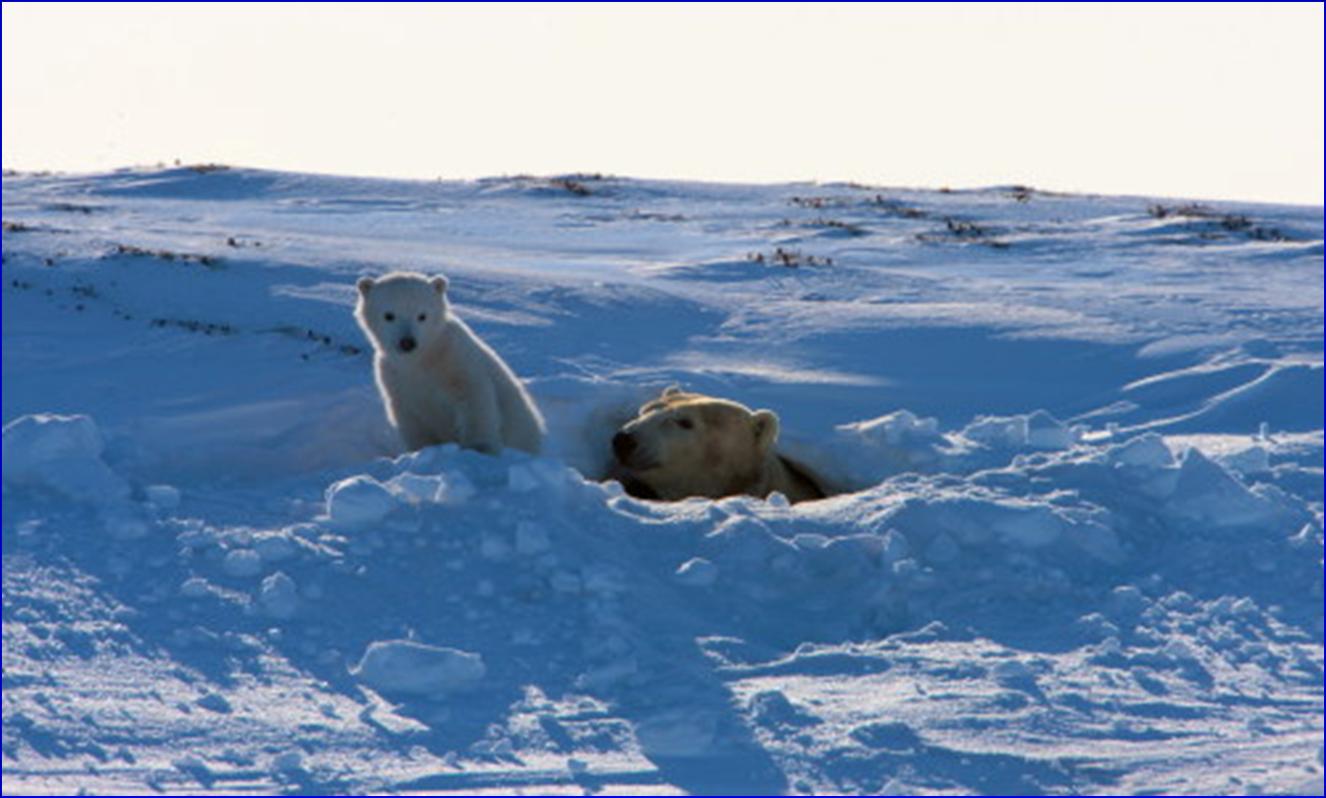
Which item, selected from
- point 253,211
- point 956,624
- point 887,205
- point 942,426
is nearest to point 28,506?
point 956,624

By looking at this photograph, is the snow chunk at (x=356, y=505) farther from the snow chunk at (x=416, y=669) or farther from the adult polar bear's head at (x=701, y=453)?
the adult polar bear's head at (x=701, y=453)

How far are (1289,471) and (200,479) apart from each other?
5033 millimetres

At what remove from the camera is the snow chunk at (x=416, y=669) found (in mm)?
6168

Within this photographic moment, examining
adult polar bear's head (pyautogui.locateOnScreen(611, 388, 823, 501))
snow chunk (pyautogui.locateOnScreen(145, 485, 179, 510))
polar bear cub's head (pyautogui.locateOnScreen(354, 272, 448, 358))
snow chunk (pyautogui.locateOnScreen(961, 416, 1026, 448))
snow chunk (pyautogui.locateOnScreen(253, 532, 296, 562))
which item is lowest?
adult polar bear's head (pyautogui.locateOnScreen(611, 388, 823, 501))

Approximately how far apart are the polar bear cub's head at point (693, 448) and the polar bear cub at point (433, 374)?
1.09m

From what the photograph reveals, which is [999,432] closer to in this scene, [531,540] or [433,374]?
[433,374]

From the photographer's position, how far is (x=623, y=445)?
10648 mm

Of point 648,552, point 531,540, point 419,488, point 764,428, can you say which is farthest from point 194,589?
point 764,428

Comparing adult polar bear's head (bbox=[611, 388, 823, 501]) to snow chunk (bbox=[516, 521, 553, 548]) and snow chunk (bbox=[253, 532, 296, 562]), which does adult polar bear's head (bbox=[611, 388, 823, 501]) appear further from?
snow chunk (bbox=[253, 532, 296, 562])

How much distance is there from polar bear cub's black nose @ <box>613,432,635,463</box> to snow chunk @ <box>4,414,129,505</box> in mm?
3316

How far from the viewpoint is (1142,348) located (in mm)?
12398

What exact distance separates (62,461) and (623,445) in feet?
11.6

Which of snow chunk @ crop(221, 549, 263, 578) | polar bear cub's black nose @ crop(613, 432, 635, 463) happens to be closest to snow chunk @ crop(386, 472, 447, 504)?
snow chunk @ crop(221, 549, 263, 578)

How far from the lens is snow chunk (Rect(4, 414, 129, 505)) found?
7.81 metres
